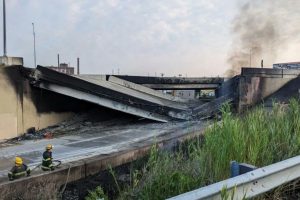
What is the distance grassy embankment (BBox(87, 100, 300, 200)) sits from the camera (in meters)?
3.63

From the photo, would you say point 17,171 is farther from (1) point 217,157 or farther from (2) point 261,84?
(2) point 261,84

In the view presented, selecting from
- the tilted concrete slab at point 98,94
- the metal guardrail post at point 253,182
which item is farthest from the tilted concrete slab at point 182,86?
the metal guardrail post at point 253,182

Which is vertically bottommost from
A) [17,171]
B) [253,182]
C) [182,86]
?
[17,171]

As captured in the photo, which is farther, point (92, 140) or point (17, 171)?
point (92, 140)

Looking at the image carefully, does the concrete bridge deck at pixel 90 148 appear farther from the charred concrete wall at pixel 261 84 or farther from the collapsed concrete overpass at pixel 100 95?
the charred concrete wall at pixel 261 84

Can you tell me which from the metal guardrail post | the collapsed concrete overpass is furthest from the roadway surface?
the metal guardrail post

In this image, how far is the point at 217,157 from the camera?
3.92 meters

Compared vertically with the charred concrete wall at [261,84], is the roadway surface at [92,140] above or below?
below

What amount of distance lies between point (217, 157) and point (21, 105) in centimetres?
1213

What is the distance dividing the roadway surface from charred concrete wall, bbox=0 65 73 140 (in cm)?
85

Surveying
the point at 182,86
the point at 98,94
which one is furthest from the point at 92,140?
the point at 182,86

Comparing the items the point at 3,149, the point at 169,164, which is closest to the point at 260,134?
the point at 169,164

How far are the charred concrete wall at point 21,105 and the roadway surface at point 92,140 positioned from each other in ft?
2.80

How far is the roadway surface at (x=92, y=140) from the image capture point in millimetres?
9336
